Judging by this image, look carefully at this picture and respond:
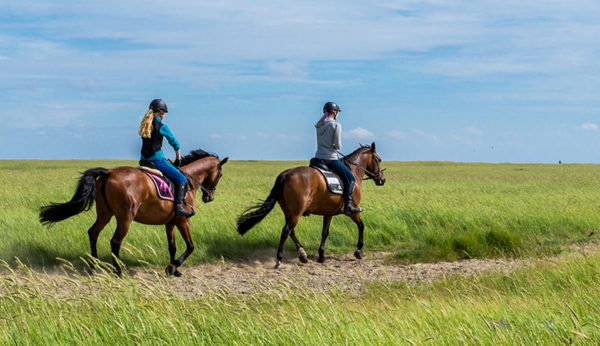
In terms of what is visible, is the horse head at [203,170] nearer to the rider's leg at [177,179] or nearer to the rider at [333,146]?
the rider's leg at [177,179]

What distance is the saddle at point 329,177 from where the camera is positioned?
11.9 meters

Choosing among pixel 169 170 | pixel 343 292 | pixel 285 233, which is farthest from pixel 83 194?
pixel 343 292

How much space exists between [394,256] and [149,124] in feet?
18.7

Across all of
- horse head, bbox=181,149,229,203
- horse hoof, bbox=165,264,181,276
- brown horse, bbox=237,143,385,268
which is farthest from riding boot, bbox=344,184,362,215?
horse hoof, bbox=165,264,181,276

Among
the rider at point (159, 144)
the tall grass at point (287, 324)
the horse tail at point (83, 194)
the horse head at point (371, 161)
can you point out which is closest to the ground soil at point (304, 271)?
the horse tail at point (83, 194)

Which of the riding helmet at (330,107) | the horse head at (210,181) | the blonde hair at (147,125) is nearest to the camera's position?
the blonde hair at (147,125)

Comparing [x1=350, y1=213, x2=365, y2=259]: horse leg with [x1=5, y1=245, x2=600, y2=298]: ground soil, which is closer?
[x1=5, y1=245, x2=600, y2=298]: ground soil

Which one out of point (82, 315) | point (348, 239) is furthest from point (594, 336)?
point (348, 239)

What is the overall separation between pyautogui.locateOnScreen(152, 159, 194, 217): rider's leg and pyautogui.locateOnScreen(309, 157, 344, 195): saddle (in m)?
2.82

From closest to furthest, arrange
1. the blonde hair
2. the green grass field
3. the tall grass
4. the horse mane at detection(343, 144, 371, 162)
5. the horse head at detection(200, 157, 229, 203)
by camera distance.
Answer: the tall grass
the green grass field
the blonde hair
the horse head at detection(200, 157, 229, 203)
the horse mane at detection(343, 144, 371, 162)

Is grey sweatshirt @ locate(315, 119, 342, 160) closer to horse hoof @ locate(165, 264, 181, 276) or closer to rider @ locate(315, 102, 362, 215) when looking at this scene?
rider @ locate(315, 102, 362, 215)

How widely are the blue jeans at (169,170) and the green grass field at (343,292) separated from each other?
1572 mm

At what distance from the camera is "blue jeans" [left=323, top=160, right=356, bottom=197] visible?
40.0ft

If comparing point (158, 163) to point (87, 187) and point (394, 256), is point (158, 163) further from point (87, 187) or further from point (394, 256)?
point (394, 256)
